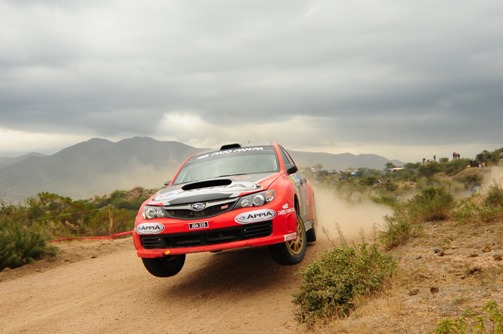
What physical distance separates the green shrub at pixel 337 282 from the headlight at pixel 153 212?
201cm

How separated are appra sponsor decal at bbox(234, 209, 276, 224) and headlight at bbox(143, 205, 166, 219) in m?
1.02

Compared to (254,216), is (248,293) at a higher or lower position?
lower

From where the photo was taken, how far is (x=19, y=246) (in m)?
10.7

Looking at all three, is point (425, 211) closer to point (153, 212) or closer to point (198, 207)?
point (198, 207)

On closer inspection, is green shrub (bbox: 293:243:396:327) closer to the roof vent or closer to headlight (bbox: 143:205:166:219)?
headlight (bbox: 143:205:166:219)

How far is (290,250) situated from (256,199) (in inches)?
31.7

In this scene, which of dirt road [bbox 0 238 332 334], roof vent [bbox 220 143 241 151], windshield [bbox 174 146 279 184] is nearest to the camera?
dirt road [bbox 0 238 332 334]

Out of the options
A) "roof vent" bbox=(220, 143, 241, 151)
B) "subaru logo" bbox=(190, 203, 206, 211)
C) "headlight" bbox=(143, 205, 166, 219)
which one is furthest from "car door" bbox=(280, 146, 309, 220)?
"headlight" bbox=(143, 205, 166, 219)

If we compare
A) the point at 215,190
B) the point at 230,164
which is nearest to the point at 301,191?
the point at 230,164

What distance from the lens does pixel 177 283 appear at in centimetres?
703

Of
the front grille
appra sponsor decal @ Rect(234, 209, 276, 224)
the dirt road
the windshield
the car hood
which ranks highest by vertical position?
the windshield

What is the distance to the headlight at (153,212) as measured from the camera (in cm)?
579

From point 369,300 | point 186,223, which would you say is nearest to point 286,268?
point 186,223

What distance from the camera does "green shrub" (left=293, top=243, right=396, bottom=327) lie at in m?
4.23
